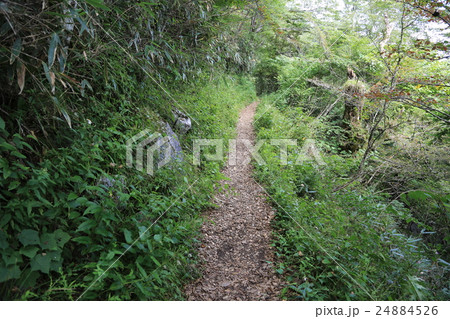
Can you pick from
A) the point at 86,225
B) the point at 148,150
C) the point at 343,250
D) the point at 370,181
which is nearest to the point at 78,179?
the point at 86,225

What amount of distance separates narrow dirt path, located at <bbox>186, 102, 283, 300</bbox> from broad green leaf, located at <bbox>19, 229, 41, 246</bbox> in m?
1.51

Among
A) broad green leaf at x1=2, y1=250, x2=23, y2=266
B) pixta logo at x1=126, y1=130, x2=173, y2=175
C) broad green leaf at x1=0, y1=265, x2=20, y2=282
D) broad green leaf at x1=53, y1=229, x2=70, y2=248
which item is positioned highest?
broad green leaf at x1=2, y1=250, x2=23, y2=266

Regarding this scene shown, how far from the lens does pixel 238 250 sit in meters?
3.33

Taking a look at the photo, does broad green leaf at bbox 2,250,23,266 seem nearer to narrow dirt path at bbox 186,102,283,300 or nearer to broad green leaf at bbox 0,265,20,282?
broad green leaf at bbox 0,265,20,282

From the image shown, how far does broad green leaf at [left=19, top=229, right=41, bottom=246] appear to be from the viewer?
1.83m

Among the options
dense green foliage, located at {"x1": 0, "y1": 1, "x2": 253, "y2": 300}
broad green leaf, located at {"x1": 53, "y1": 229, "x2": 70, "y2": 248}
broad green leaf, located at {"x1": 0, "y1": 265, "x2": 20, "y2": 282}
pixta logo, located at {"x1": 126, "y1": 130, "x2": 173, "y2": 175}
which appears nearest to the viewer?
broad green leaf, located at {"x1": 0, "y1": 265, "x2": 20, "y2": 282}

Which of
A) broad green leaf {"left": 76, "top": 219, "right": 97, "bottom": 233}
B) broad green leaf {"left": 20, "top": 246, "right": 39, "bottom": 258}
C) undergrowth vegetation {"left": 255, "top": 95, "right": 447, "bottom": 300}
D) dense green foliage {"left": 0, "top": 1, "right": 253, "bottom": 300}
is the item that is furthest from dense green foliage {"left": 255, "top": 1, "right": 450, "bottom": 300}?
broad green leaf {"left": 20, "top": 246, "right": 39, "bottom": 258}

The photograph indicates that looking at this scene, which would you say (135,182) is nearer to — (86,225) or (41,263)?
(86,225)

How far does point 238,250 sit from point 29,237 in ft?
7.78

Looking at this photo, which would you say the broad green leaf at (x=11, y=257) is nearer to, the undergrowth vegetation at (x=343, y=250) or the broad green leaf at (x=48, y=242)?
the broad green leaf at (x=48, y=242)

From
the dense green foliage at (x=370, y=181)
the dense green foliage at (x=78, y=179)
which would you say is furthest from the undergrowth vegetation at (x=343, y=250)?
the dense green foliage at (x=78, y=179)

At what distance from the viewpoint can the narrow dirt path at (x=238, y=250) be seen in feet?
8.59

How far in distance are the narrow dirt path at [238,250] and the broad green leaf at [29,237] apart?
1.51 metres

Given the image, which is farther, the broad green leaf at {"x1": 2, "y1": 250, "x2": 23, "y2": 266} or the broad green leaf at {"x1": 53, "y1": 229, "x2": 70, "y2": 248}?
the broad green leaf at {"x1": 53, "y1": 229, "x2": 70, "y2": 248}
